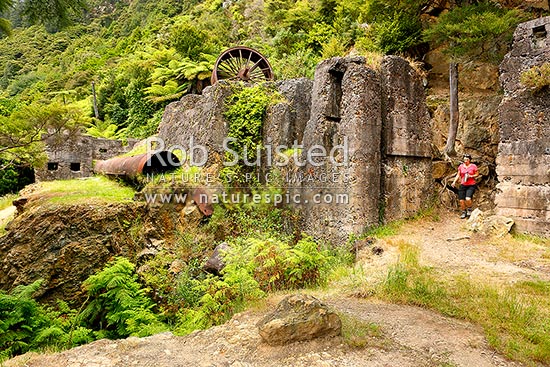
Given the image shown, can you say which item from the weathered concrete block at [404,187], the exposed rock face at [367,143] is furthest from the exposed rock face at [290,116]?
the weathered concrete block at [404,187]

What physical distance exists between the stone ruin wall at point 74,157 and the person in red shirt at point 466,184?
1412 centimetres

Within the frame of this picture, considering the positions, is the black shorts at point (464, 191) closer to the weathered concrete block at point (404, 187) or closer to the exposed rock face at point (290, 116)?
the weathered concrete block at point (404, 187)

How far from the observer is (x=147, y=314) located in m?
6.07

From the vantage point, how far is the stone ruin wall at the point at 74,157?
15.0 meters

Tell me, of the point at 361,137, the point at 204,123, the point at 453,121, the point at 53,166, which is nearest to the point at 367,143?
the point at 361,137

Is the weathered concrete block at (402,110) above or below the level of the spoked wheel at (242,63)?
below

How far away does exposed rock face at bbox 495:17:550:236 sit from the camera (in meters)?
7.02

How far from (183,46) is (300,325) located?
23.8m

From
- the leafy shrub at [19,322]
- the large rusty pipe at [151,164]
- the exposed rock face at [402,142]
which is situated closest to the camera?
the leafy shrub at [19,322]

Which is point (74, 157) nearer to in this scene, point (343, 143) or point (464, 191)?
point (343, 143)

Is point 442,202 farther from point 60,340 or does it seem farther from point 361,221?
point 60,340

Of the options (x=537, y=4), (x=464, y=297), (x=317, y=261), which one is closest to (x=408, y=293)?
(x=464, y=297)

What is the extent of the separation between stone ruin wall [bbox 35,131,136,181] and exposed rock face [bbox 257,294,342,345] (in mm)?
13885

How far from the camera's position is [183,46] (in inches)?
942
